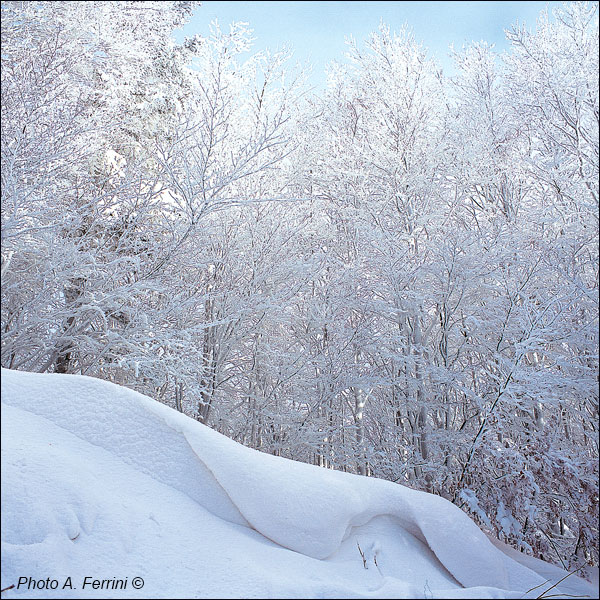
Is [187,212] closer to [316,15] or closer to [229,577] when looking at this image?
[316,15]

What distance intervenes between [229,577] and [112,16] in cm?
745

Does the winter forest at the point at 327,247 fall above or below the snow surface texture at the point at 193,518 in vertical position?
above

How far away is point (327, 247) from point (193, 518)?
766 centimetres

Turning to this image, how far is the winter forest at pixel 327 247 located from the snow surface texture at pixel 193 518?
5.88 ft

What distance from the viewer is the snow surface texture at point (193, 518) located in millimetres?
2467

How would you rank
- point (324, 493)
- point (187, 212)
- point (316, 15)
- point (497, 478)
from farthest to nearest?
1. point (187, 212)
2. point (497, 478)
3. point (316, 15)
4. point (324, 493)

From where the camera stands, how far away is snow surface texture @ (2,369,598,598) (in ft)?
8.09

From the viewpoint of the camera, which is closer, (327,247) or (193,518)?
(193,518)

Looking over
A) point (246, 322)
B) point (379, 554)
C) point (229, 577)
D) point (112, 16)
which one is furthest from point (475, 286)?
point (112, 16)

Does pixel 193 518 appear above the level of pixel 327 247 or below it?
below

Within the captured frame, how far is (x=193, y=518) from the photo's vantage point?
3072mm

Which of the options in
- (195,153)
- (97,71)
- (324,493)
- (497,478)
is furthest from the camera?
(97,71)

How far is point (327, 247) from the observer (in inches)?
404

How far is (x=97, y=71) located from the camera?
793 centimetres
